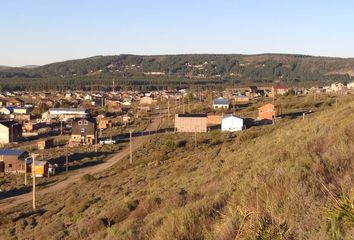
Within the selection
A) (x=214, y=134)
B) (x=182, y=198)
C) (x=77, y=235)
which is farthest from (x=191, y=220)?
(x=214, y=134)

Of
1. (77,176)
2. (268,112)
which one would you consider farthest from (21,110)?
(77,176)

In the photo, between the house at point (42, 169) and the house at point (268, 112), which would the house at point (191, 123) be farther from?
the house at point (42, 169)

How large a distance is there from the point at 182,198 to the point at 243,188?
124 inches

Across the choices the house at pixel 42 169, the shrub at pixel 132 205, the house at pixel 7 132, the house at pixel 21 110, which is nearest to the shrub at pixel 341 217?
the shrub at pixel 132 205

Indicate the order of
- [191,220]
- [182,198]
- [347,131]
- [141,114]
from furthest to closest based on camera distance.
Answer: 1. [141,114]
2. [347,131]
3. [182,198]
4. [191,220]

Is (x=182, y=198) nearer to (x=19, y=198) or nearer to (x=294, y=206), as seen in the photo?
(x=294, y=206)

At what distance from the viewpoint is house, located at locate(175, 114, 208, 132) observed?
165 ft

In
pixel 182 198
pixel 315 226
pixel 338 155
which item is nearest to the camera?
pixel 315 226

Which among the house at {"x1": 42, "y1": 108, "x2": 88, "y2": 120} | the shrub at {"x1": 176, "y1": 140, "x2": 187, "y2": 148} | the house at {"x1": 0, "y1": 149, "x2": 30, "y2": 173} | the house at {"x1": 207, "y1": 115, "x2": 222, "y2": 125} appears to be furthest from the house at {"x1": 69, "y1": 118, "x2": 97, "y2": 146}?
the house at {"x1": 42, "y1": 108, "x2": 88, "y2": 120}

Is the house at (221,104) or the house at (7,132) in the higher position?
the house at (221,104)

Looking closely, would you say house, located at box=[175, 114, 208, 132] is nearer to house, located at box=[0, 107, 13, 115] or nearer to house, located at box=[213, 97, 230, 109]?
house, located at box=[213, 97, 230, 109]

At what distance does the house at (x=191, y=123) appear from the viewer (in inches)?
1986

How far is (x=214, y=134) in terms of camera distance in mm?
46031

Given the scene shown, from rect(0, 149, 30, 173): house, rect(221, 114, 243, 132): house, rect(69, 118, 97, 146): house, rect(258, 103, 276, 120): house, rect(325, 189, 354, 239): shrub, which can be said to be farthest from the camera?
rect(258, 103, 276, 120): house
